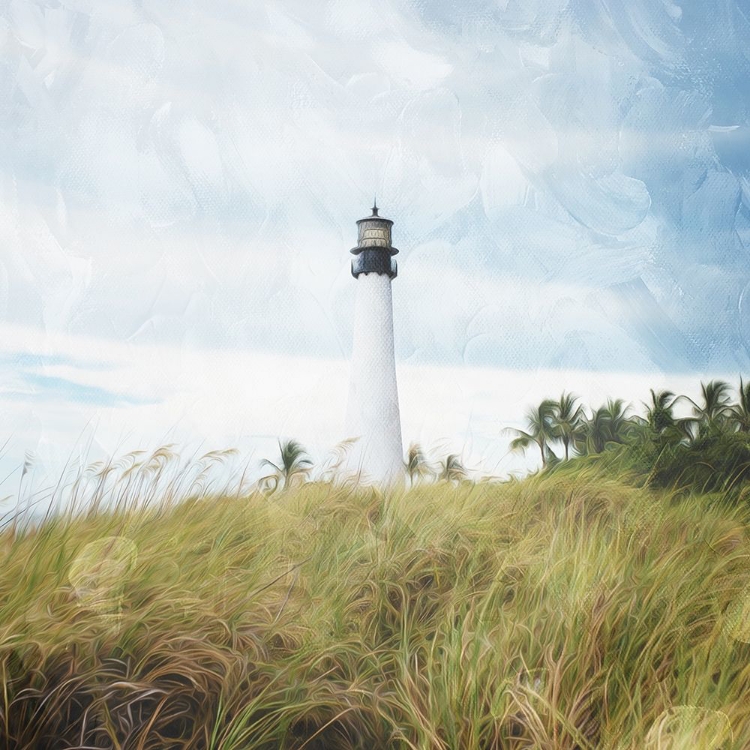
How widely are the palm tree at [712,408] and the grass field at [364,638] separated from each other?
239 cm

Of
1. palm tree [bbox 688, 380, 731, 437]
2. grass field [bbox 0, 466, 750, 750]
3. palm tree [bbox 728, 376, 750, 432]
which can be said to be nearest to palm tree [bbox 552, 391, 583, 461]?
palm tree [bbox 688, 380, 731, 437]

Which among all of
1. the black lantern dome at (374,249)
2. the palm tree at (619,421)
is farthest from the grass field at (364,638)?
the black lantern dome at (374,249)

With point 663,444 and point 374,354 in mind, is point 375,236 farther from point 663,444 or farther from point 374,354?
point 663,444

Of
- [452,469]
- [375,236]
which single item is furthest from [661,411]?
[375,236]

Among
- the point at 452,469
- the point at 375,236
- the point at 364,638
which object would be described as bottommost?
the point at 364,638

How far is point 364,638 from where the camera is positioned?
11.5 feet

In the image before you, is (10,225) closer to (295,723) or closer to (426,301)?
(426,301)

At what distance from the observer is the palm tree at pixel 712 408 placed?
664 centimetres

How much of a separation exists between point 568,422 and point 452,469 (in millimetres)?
2548

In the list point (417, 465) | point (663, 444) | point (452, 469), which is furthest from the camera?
point (417, 465)

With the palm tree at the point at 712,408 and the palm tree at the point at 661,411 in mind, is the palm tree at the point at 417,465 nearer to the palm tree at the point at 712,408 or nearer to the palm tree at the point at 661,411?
the palm tree at the point at 661,411

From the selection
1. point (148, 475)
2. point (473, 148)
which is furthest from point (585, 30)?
point (148, 475)

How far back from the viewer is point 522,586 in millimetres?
3812

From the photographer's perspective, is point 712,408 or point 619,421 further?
point 619,421
